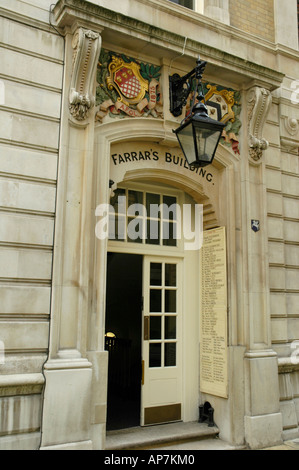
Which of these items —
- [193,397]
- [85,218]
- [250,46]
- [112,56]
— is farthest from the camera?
[250,46]

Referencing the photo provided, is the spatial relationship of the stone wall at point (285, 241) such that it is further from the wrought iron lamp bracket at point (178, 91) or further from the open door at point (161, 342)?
the wrought iron lamp bracket at point (178, 91)

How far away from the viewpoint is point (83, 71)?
5.66 meters

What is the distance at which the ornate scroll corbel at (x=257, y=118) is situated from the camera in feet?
23.3

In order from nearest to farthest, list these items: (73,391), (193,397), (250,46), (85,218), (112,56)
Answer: (73,391), (85,218), (112,56), (193,397), (250,46)

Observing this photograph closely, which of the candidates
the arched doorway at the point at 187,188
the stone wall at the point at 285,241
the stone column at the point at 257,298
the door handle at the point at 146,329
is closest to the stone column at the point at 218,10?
the stone column at the point at 257,298

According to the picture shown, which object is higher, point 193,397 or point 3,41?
point 3,41

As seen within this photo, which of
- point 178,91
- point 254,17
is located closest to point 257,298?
point 178,91

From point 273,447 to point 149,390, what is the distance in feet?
6.44

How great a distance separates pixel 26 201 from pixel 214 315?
3.39 meters

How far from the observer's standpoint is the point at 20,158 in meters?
5.28

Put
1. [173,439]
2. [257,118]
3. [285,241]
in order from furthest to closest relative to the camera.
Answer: [285,241] → [257,118] → [173,439]

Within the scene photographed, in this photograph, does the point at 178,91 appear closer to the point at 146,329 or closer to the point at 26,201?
the point at 26,201

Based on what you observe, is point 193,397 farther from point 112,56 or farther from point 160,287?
point 112,56

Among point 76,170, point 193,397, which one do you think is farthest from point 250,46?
point 193,397
